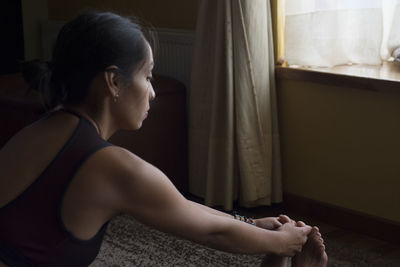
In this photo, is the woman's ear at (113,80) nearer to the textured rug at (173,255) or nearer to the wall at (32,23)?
the textured rug at (173,255)

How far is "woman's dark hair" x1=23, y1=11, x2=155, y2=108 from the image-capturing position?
123cm

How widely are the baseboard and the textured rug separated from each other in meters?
0.19

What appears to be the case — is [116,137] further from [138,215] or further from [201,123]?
[138,215]

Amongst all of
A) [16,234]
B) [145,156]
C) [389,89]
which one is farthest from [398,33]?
[16,234]

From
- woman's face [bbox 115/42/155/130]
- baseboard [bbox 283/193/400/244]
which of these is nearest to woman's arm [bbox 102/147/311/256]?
woman's face [bbox 115/42/155/130]

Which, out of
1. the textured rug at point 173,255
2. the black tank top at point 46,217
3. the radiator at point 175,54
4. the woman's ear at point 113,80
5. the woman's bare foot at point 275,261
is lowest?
the textured rug at point 173,255

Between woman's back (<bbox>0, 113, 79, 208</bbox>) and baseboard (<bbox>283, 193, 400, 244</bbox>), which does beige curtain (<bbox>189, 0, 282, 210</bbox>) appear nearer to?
A: baseboard (<bbox>283, 193, 400, 244</bbox>)

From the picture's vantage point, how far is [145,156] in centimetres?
284

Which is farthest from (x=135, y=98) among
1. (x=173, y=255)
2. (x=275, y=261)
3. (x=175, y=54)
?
(x=175, y=54)

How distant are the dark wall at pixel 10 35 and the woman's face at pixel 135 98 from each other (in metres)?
2.51

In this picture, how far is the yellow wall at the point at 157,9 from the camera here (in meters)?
2.98

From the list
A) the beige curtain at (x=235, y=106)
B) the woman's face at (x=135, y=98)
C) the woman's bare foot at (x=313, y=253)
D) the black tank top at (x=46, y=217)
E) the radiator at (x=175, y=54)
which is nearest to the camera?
the black tank top at (x=46, y=217)

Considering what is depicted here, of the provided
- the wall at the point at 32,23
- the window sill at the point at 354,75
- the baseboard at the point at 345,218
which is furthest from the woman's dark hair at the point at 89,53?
the wall at the point at 32,23

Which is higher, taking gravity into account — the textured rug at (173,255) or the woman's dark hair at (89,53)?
the woman's dark hair at (89,53)
